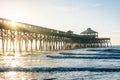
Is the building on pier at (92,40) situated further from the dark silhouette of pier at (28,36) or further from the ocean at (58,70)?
the ocean at (58,70)

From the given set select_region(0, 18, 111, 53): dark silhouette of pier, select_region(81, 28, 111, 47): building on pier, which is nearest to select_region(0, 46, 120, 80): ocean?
select_region(0, 18, 111, 53): dark silhouette of pier

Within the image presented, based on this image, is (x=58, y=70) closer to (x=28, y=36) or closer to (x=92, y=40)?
(x=28, y=36)

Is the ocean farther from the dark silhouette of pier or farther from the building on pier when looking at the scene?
the building on pier

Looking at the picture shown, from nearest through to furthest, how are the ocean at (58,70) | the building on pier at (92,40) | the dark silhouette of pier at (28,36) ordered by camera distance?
the ocean at (58,70)
the dark silhouette of pier at (28,36)
the building on pier at (92,40)

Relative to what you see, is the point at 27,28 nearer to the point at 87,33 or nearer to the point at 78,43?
the point at 78,43

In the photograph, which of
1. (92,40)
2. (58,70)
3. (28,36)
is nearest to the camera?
(58,70)

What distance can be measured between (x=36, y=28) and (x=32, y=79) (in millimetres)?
35213

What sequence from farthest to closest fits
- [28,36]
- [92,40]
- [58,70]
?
[92,40]
[28,36]
[58,70]

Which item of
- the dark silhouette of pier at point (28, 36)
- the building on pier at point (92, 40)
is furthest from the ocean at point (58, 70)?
the building on pier at point (92, 40)

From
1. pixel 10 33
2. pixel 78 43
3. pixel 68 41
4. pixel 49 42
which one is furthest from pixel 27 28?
pixel 78 43

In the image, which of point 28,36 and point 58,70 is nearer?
point 58,70

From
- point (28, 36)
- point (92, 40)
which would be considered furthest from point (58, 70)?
point (92, 40)

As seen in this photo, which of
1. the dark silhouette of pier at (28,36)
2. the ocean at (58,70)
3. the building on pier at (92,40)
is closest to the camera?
the ocean at (58,70)

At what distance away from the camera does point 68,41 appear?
8200 centimetres
